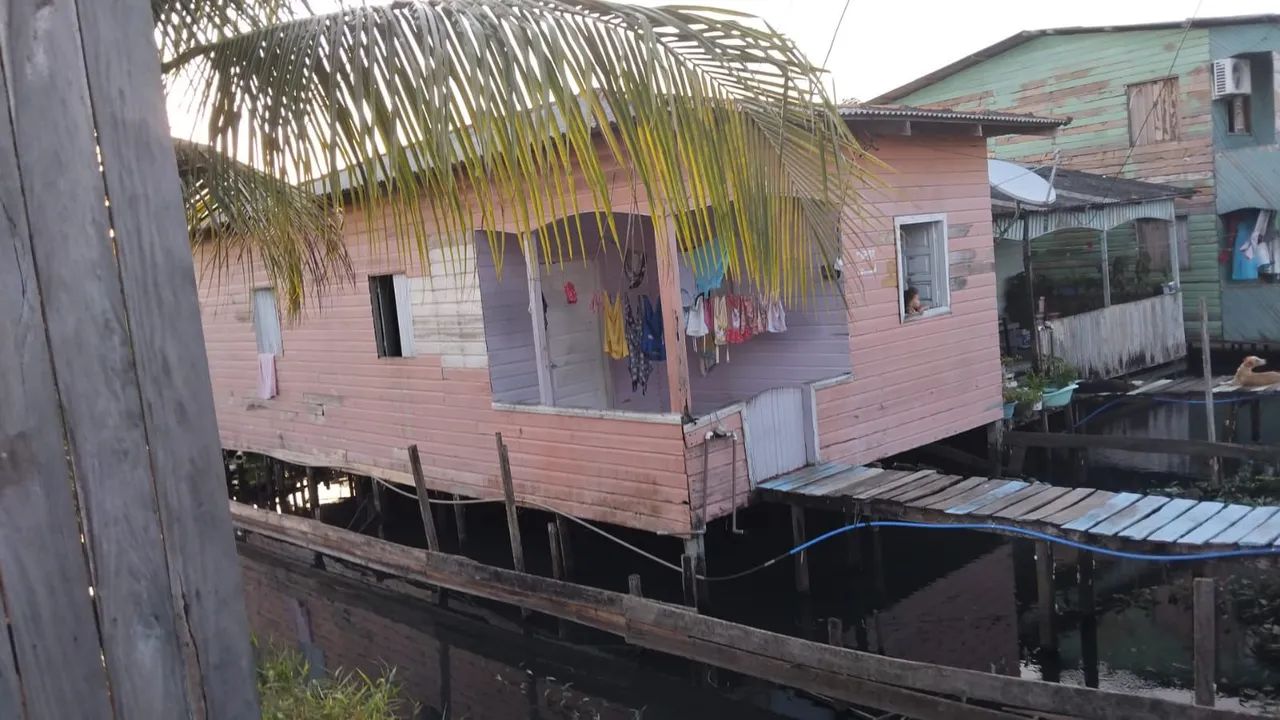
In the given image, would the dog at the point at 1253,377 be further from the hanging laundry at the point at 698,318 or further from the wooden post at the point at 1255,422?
the hanging laundry at the point at 698,318

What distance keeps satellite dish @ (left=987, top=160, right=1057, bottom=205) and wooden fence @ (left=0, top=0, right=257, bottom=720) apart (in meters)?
11.3

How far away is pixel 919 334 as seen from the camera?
10578 mm

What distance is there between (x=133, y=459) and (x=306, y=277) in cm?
1122

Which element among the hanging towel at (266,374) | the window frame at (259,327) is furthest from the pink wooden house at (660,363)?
the hanging towel at (266,374)

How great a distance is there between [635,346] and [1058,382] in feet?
19.0

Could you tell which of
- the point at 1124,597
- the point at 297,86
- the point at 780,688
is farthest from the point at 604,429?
the point at 297,86

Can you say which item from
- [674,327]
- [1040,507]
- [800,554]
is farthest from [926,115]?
[800,554]

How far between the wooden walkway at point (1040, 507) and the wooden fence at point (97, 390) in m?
6.73

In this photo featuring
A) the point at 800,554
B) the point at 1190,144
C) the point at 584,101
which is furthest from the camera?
the point at 1190,144

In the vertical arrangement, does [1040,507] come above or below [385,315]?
below

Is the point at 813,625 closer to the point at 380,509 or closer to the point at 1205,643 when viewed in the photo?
the point at 1205,643

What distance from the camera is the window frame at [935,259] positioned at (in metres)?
10.2

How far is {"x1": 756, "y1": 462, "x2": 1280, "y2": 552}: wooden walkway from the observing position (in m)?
6.97

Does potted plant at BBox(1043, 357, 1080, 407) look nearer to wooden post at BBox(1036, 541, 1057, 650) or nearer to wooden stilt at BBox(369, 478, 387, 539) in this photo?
wooden post at BBox(1036, 541, 1057, 650)
